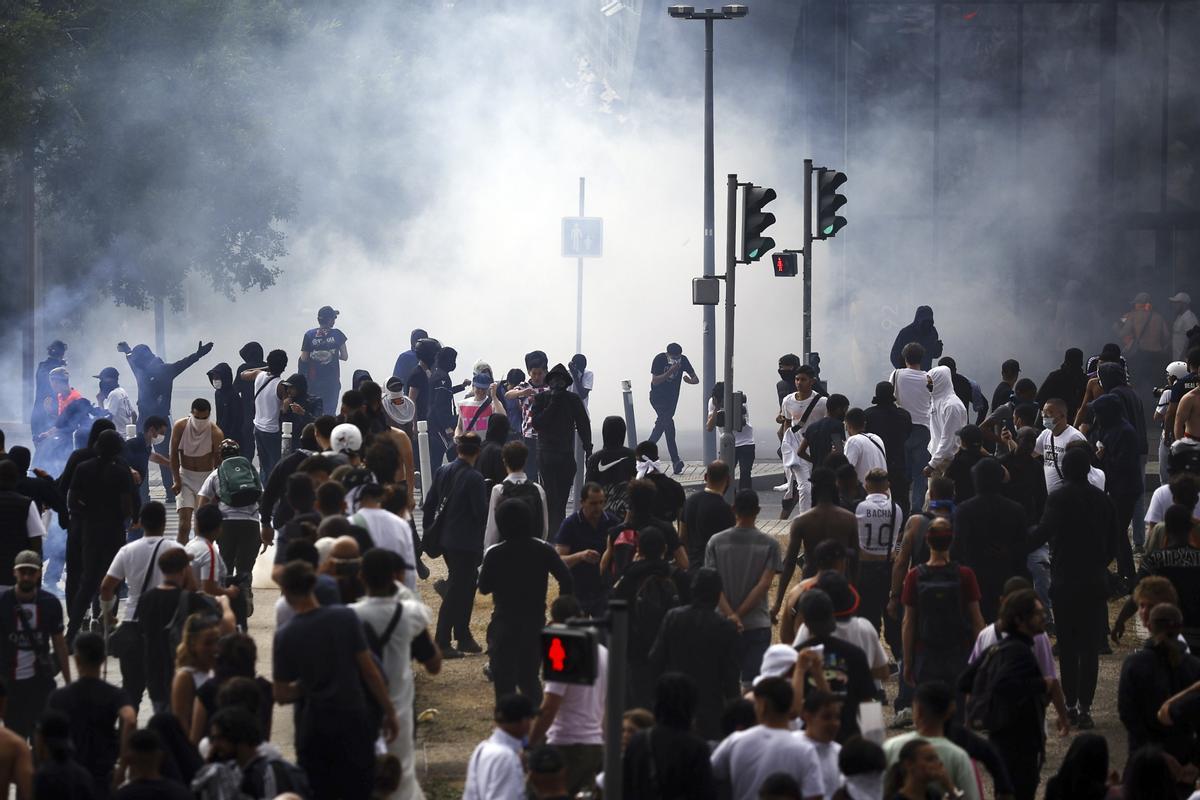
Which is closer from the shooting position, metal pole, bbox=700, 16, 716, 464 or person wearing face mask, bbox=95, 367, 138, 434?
person wearing face mask, bbox=95, 367, 138, 434

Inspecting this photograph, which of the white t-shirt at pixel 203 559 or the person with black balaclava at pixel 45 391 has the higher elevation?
the person with black balaclava at pixel 45 391

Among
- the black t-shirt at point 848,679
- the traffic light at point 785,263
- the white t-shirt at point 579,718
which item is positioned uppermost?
the traffic light at point 785,263

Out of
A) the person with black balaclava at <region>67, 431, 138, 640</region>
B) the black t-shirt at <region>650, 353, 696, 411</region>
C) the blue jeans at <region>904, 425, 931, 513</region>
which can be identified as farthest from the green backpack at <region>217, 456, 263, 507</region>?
the black t-shirt at <region>650, 353, 696, 411</region>

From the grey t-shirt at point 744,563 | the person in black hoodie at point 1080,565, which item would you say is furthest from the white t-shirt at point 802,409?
the grey t-shirt at point 744,563

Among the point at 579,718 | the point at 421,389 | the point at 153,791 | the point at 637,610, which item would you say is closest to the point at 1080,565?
the point at 637,610

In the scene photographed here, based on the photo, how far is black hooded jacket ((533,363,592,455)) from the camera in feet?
42.4

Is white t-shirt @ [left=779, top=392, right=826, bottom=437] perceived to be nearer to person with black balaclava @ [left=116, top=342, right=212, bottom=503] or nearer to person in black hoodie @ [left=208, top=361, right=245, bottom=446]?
person in black hoodie @ [left=208, top=361, right=245, bottom=446]

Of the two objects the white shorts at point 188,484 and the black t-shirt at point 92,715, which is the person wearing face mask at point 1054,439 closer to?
the white shorts at point 188,484

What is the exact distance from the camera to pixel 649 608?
8242 millimetres

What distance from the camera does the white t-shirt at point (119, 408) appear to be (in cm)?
1478

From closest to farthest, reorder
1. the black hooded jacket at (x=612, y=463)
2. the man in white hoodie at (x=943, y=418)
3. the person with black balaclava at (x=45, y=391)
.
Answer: the black hooded jacket at (x=612, y=463) → the man in white hoodie at (x=943, y=418) → the person with black balaclava at (x=45, y=391)

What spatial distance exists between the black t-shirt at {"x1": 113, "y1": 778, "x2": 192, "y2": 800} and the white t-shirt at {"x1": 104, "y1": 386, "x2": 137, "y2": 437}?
30.5ft

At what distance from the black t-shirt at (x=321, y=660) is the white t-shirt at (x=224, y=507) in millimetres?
3985

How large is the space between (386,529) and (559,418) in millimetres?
4489
